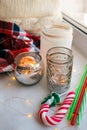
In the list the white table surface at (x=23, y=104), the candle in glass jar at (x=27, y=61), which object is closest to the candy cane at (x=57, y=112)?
the white table surface at (x=23, y=104)

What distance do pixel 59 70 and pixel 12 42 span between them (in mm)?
212

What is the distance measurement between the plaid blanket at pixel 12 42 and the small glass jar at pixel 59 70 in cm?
13

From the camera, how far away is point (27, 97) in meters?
0.60

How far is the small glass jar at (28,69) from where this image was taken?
24.3 inches

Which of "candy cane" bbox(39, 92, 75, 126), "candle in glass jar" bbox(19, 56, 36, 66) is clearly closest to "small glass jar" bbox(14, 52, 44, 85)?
"candle in glass jar" bbox(19, 56, 36, 66)

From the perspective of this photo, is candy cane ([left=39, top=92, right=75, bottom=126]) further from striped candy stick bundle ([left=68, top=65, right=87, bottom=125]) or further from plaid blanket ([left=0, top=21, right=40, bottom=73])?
plaid blanket ([left=0, top=21, right=40, bottom=73])

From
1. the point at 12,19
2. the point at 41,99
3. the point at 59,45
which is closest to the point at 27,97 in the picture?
the point at 41,99

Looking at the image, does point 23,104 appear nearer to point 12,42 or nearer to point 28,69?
point 28,69

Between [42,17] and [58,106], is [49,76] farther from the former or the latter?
[42,17]

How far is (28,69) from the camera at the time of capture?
0.62m

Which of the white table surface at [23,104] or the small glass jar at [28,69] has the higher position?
the small glass jar at [28,69]

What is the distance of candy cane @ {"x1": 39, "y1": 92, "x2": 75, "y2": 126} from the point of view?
0.51m

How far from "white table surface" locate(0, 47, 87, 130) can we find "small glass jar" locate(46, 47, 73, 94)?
0.11 feet

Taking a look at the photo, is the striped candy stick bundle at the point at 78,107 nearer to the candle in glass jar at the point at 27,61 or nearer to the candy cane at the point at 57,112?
the candy cane at the point at 57,112
